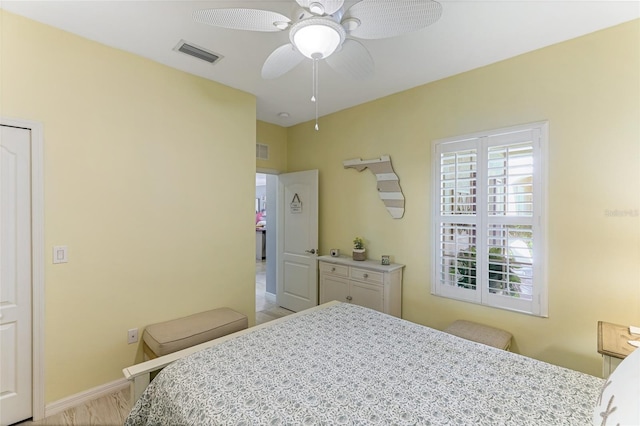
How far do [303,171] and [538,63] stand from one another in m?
2.72

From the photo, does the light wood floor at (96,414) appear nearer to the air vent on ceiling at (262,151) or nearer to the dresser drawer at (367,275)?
the dresser drawer at (367,275)

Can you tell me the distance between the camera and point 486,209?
2555 mm

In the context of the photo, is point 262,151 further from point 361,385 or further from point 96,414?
point 361,385

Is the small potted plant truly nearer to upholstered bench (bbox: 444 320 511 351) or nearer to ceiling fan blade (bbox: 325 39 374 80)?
upholstered bench (bbox: 444 320 511 351)

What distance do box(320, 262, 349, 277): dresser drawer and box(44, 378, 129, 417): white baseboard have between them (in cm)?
214

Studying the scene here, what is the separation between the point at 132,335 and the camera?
246 centimetres

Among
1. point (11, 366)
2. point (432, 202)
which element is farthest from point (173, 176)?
point (432, 202)

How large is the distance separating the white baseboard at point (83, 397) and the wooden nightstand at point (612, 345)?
3.33 m

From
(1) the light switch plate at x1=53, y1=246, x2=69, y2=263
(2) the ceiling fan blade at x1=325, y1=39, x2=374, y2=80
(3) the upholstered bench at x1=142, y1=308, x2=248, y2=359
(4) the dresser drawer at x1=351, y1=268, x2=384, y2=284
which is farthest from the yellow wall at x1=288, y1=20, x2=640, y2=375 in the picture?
(1) the light switch plate at x1=53, y1=246, x2=69, y2=263

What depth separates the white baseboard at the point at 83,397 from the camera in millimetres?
2088

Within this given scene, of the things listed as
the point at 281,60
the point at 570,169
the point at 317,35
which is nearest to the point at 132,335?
the point at 281,60

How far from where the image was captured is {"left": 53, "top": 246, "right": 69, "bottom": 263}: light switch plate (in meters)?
2.10

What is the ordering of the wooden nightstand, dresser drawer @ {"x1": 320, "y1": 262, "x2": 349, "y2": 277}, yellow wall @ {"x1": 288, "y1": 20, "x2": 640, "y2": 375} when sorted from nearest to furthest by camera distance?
the wooden nightstand → yellow wall @ {"x1": 288, "y1": 20, "x2": 640, "y2": 375} → dresser drawer @ {"x1": 320, "y1": 262, "x2": 349, "y2": 277}

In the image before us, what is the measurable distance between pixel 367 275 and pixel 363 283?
0.11 meters
